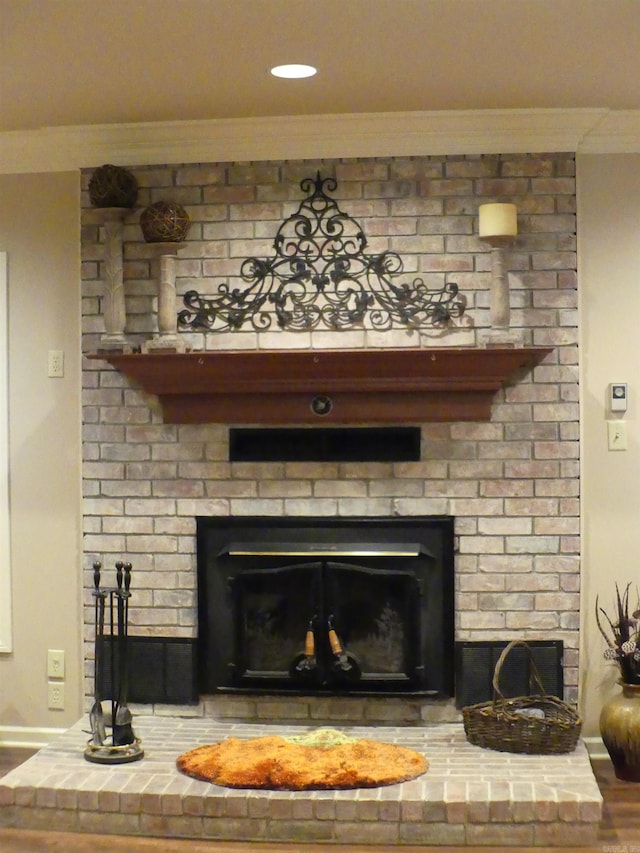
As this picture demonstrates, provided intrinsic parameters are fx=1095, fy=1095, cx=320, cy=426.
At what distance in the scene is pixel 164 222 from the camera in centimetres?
399

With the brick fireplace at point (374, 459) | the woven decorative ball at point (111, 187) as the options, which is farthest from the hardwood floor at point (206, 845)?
the woven decorative ball at point (111, 187)

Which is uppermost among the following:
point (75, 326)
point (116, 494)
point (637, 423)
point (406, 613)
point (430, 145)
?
point (430, 145)

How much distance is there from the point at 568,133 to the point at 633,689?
201cm

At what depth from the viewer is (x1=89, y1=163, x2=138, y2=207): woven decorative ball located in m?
4.00

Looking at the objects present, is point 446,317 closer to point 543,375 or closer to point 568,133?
point 543,375

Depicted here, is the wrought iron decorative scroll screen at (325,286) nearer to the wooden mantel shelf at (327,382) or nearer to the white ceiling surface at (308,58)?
the wooden mantel shelf at (327,382)

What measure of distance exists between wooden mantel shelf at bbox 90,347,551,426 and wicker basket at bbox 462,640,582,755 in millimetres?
919

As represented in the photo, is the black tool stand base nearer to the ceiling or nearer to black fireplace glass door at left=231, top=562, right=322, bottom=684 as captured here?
black fireplace glass door at left=231, top=562, right=322, bottom=684

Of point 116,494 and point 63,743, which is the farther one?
point 116,494

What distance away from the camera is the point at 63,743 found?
384 cm

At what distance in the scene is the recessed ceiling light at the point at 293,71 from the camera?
11.2ft

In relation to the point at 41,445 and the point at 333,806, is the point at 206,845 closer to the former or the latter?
the point at 333,806

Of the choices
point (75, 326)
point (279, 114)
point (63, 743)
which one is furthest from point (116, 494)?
point (279, 114)

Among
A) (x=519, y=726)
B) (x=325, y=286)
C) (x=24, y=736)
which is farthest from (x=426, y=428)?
(x=24, y=736)
